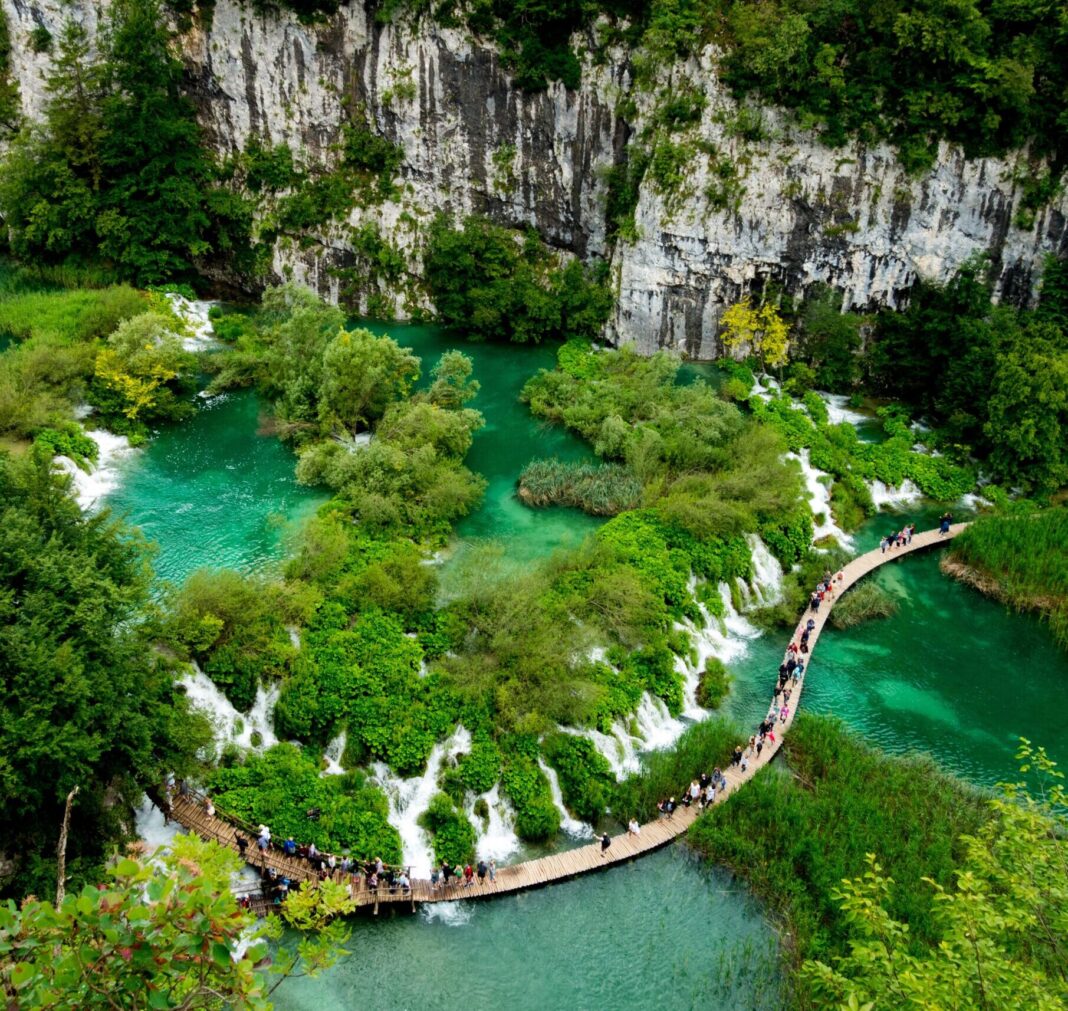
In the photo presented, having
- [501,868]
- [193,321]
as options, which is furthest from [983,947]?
[193,321]

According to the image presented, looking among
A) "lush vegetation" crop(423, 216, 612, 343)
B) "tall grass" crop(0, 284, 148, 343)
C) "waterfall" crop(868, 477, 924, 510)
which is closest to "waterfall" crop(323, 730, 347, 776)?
"waterfall" crop(868, 477, 924, 510)

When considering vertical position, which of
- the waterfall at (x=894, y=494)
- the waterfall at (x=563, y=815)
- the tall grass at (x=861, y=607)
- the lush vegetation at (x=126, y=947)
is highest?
the lush vegetation at (x=126, y=947)

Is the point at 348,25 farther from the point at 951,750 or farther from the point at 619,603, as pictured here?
the point at 951,750

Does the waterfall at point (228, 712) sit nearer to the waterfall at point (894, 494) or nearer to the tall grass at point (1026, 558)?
the tall grass at point (1026, 558)

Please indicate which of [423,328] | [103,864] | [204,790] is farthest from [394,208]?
[103,864]

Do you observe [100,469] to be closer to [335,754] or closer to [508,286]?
[335,754]

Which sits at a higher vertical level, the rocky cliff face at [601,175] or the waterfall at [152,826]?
the rocky cliff face at [601,175]

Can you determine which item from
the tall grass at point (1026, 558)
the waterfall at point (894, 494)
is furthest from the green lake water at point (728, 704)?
the waterfall at point (894, 494)
